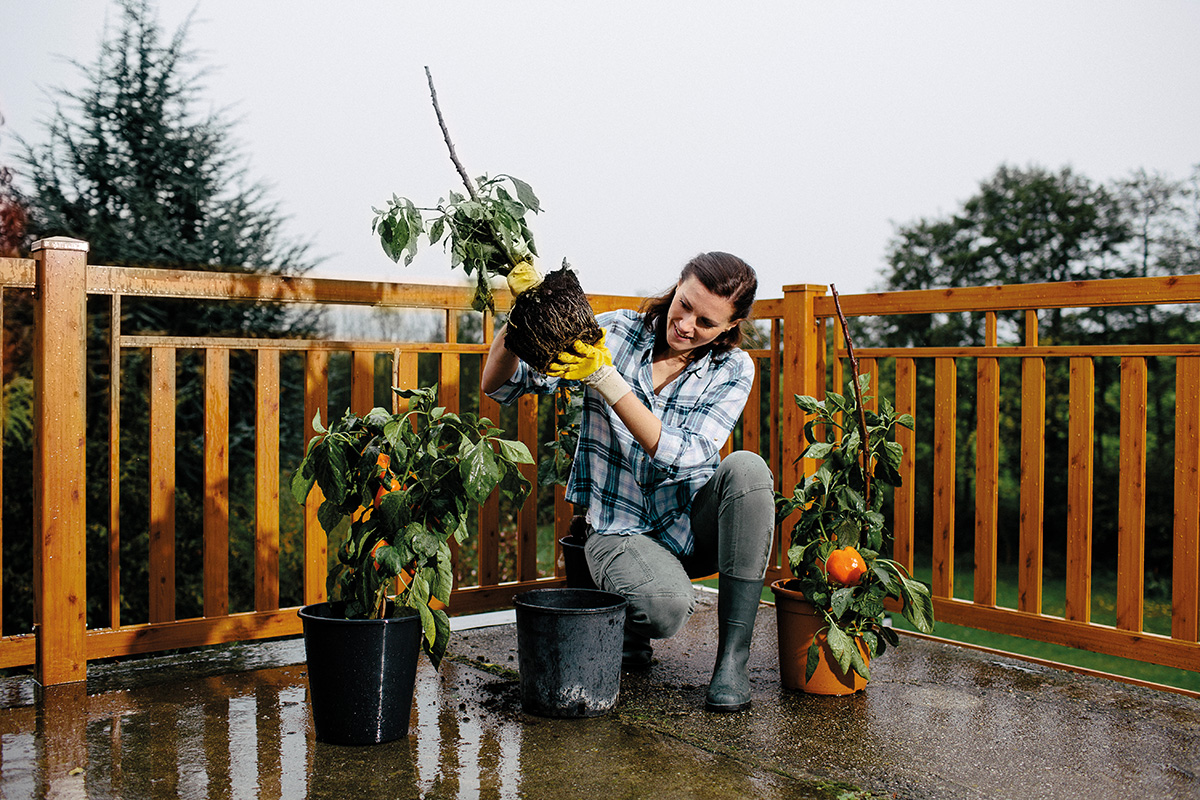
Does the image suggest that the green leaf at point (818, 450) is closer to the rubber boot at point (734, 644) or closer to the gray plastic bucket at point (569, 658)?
the rubber boot at point (734, 644)

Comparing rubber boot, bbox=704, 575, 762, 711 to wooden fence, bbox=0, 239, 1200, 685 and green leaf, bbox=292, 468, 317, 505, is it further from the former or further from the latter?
green leaf, bbox=292, 468, 317, 505

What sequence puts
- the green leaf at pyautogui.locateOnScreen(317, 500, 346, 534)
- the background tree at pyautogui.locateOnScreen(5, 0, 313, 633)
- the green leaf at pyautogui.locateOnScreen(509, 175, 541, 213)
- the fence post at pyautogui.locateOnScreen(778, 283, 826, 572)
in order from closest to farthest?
1. the green leaf at pyautogui.locateOnScreen(317, 500, 346, 534)
2. the green leaf at pyautogui.locateOnScreen(509, 175, 541, 213)
3. the fence post at pyautogui.locateOnScreen(778, 283, 826, 572)
4. the background tree at pyautogui.locateOnScreen(5, 0, 313, 633)

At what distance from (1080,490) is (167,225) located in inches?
177

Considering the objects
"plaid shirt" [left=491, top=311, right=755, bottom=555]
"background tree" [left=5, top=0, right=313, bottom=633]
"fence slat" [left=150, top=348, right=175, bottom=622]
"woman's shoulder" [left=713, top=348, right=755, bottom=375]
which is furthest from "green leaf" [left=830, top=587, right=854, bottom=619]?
"background tree" [left=5, top=0, right=313, bottom=633]

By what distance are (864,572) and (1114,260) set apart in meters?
6.00

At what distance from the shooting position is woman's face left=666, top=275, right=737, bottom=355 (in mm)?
2193

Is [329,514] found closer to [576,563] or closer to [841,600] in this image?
[576,563]

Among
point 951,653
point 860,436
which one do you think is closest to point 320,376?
point 860,436

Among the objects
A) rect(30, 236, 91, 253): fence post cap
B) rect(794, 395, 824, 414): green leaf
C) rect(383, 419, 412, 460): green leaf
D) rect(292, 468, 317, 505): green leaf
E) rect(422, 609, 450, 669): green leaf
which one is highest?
rect(30, 236, 91, 253): fence post cap

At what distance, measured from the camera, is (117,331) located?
2.33m

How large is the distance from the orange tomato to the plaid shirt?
0.36m

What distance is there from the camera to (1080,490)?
247 centimetres

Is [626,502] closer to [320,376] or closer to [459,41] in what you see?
[320,376]

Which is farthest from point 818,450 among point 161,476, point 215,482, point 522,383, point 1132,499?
point 161,476
